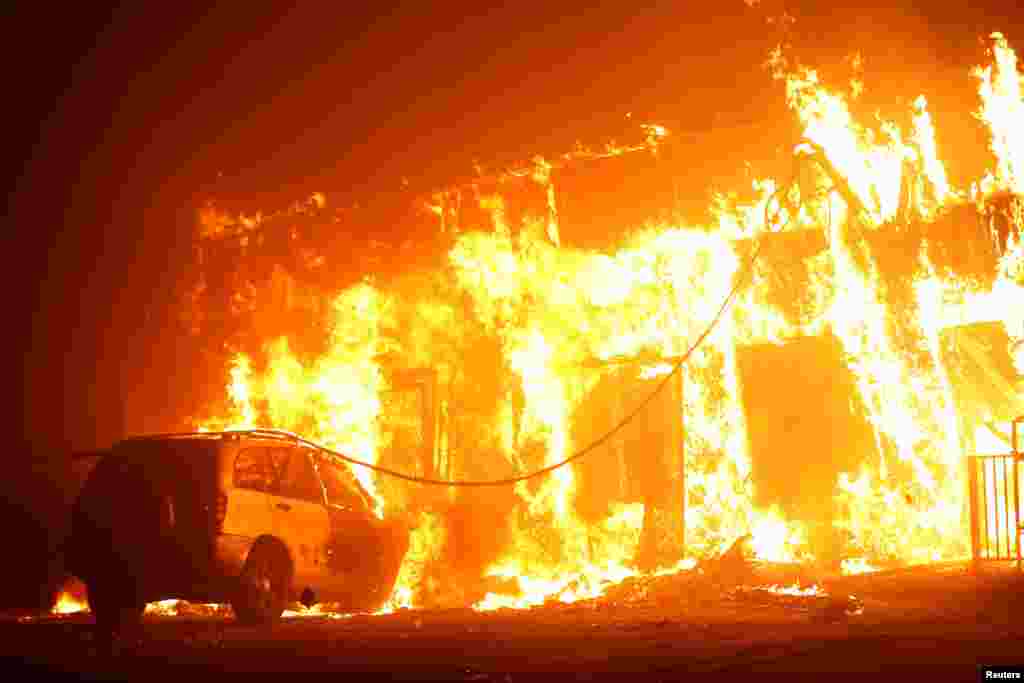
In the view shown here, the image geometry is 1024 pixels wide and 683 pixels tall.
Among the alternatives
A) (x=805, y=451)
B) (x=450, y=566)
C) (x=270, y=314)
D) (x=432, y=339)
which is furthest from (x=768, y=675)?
(x=270, y=314)

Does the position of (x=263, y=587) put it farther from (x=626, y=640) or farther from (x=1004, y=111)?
(x=1004, y=111)

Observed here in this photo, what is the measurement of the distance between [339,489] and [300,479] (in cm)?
73


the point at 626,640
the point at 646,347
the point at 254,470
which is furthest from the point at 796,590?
the point at 254,470

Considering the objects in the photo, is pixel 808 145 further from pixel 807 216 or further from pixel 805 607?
Answer: pixel 805 607

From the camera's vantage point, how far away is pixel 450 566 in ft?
57.9

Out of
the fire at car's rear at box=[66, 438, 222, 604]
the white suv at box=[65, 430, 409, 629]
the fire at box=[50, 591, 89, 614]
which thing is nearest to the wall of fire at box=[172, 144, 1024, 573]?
the fire at box=[50, 591, 89, 614]

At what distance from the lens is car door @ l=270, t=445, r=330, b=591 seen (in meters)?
12.0

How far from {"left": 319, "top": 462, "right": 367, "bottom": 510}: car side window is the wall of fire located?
445cm

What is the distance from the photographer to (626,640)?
898 centimetres

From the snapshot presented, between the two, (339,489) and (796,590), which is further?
(339,489)

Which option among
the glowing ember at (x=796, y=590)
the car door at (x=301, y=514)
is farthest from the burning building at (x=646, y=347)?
the car door at (x=301, y=514)

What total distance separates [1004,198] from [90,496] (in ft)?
37.9

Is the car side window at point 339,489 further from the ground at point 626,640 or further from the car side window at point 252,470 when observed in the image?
the ground at point 626,640

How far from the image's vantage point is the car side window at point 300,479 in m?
12.5
